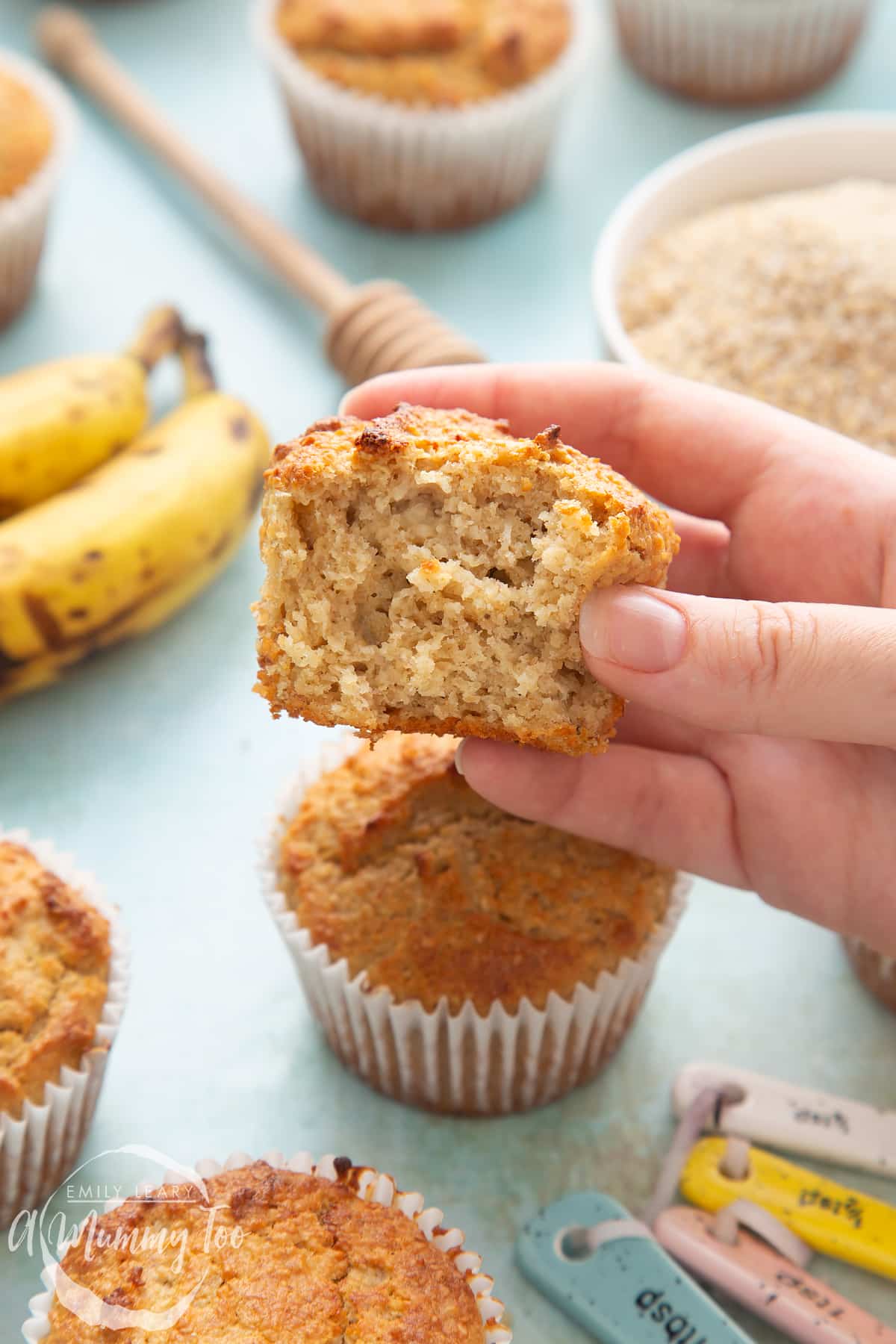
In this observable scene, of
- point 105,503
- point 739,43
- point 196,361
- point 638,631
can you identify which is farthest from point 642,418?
point 739,43

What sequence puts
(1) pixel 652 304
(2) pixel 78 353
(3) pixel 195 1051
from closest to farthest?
(3) pixel 195 1051 < (1) pixel 652 304 < (2) pixel 78 353

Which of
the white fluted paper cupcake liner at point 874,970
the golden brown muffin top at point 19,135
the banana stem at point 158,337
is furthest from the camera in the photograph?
the golden brown muffin top at point 19,135

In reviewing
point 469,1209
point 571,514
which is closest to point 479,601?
point 571,514

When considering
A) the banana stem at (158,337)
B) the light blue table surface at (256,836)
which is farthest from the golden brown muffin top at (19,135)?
the banana stem at (158,337)

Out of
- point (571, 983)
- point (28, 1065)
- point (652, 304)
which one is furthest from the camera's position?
point (652, 304)

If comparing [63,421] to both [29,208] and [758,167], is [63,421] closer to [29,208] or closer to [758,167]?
[29,208]

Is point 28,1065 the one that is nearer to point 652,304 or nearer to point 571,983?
point 571,983

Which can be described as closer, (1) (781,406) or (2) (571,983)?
(2) (571,983)

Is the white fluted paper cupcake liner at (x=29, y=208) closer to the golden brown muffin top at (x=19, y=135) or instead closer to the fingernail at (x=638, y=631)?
the golden brown muffin top at (x=19, y=135)
